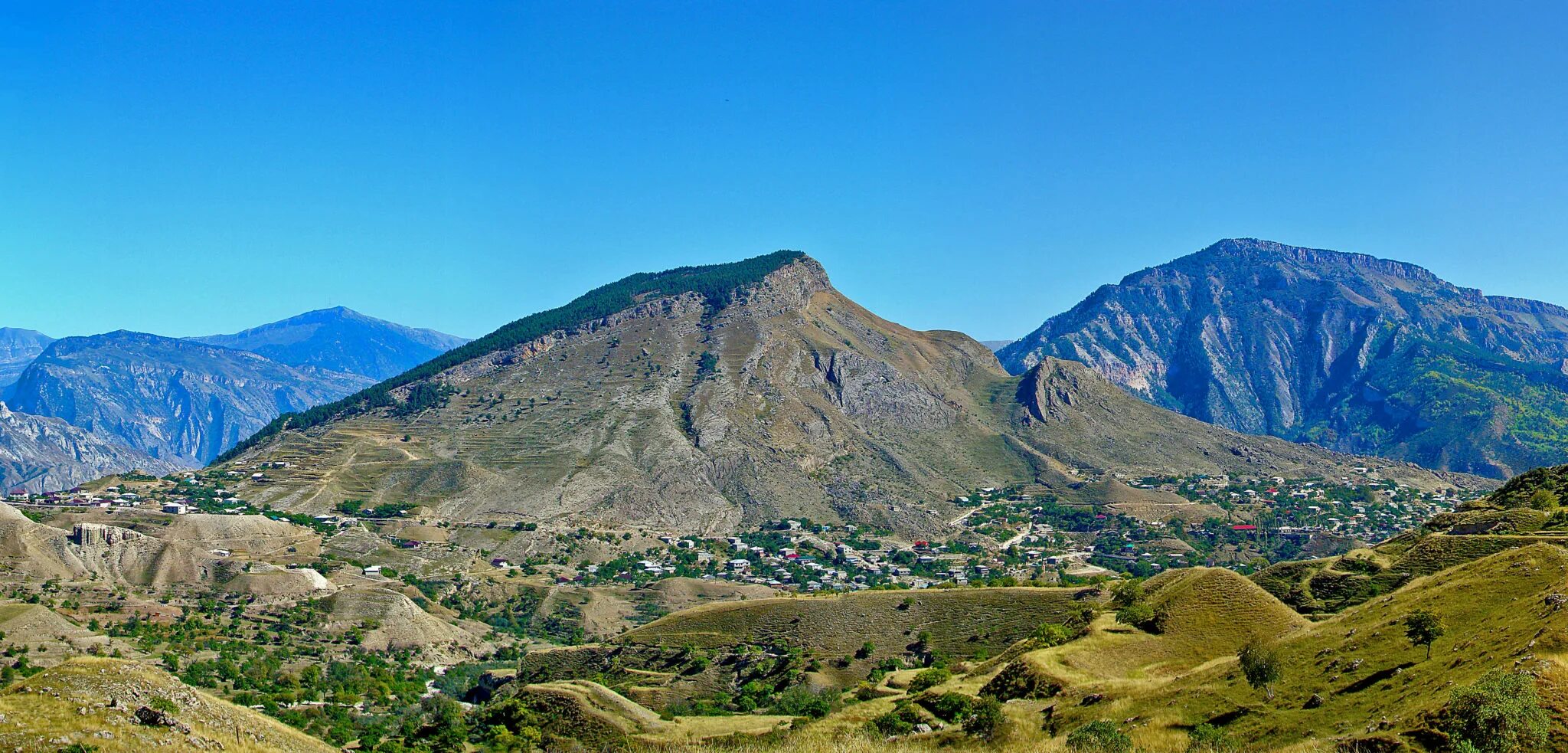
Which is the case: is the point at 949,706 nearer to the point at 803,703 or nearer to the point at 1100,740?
the point at 1100,740

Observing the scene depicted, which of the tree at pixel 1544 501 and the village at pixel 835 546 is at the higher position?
the tree at pixel 1544 501

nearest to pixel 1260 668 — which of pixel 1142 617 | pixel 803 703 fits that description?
pixel 1142 617

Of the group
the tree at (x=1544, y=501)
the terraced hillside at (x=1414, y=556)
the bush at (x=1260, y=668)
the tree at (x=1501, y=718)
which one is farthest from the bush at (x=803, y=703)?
the tree at (x=1544, y=501)

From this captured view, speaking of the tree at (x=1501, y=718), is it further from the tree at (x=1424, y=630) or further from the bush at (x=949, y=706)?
the bush at (x=949, y=706)

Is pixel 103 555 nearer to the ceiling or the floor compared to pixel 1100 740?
nearer to the floor

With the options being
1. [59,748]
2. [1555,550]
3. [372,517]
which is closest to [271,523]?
[372,517]

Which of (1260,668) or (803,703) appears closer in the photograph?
(1260,668)

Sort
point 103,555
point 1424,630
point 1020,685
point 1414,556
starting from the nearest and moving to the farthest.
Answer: point 1424,630 < point 1020,685 < point 1414,556 < point 103,555
